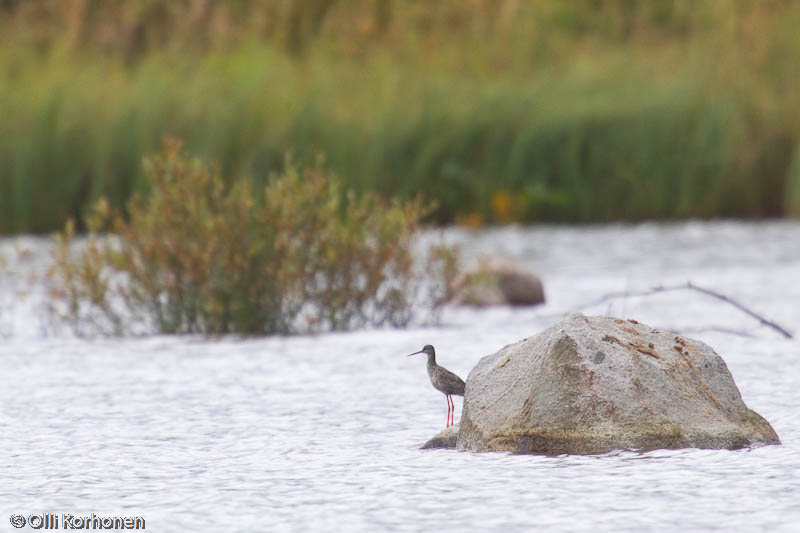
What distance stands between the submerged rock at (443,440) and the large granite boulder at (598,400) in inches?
1.9

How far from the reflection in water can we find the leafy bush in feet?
0.73

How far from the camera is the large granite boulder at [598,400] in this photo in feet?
17.1

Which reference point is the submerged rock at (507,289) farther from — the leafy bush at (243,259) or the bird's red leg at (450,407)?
the bird's red leg at (450,407)

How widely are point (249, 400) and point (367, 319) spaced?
2.46 m

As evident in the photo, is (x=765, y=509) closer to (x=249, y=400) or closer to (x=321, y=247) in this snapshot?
(x=249, y=400)

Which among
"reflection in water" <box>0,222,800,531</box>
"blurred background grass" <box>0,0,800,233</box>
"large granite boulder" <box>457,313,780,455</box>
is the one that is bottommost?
"reflection in water" <box>0,222,800,531</box>

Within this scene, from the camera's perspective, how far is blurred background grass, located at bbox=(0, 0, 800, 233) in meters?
15.2

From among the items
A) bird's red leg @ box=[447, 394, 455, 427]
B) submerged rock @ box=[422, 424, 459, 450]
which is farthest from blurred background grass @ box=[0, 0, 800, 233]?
submerged rock @ box=[422, 424, 459, 450]

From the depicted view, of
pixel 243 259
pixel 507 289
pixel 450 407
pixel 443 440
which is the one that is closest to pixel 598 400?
pixel 443 440

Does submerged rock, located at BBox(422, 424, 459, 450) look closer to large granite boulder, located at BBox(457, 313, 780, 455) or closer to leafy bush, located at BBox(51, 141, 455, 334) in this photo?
large granite boulder, located at BBox(457, 313, 780, 455)

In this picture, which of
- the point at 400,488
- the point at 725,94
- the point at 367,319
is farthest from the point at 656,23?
Result: the point at 400,488

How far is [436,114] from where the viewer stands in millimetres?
16531

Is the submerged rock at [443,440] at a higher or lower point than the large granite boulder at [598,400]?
lower

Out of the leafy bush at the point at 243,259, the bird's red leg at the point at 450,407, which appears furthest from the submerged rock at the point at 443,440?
the leafy bush at the point at 243,259
